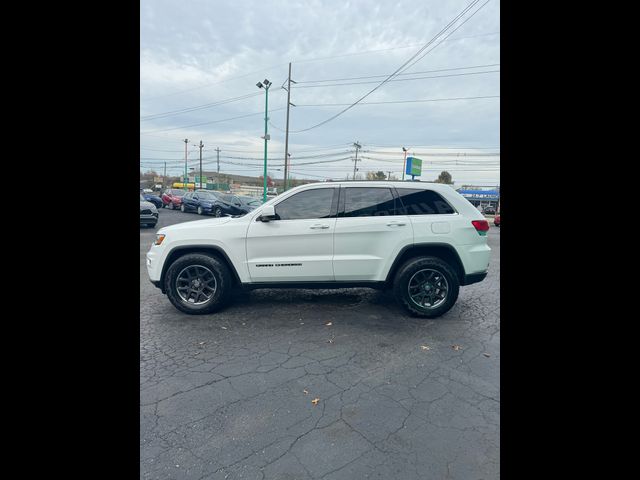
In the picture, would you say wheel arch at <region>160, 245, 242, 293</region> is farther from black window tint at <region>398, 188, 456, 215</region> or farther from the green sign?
the green sign

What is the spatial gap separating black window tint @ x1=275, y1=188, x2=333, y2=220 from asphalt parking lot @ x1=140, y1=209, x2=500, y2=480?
4.40 feet

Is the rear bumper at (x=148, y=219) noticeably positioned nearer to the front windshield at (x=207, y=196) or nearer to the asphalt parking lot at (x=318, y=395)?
the front windshield at (x=207, y=196)

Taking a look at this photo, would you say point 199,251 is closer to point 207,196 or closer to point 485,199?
point 207,196

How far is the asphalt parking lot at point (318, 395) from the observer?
6.49ft

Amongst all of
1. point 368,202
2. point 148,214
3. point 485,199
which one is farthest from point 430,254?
point 485,199

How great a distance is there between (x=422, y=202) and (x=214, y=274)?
116 inches

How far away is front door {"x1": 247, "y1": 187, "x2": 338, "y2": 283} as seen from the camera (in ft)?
14.1

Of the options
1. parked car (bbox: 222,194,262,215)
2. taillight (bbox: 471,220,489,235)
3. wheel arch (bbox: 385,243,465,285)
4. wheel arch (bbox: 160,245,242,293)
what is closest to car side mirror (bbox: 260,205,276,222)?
wheel arch (bbox: 160,245,242,293)

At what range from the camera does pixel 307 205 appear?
4449mm

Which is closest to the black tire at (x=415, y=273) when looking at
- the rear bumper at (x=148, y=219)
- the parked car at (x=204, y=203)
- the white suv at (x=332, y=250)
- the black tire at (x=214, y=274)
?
the white suv at (x=332, y=250)

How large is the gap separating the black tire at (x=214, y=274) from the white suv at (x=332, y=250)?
1 cm
